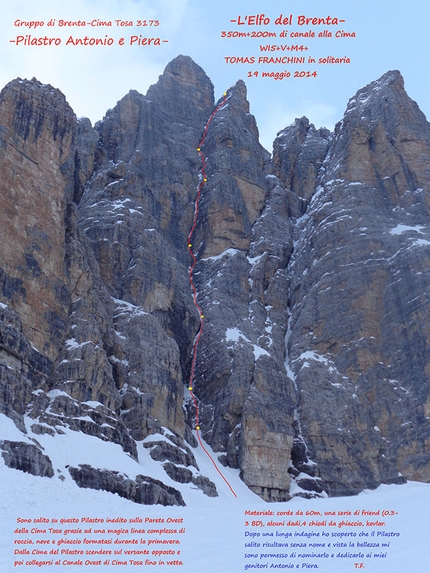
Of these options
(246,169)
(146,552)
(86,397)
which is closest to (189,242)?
(246,169)

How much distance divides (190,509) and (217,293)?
52342mm

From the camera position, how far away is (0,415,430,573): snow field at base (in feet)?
54.0

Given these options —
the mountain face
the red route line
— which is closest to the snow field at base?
the mountain face

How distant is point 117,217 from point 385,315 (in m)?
34.6

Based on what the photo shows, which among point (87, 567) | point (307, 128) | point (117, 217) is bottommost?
point (87, 567)

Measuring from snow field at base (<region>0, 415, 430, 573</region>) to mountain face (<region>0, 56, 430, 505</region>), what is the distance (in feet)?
4.04

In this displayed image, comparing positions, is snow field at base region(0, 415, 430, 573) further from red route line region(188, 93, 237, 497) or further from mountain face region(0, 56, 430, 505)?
red route line region(188, 93, 237, 497)

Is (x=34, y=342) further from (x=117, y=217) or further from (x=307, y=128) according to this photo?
(x=307, y=128)

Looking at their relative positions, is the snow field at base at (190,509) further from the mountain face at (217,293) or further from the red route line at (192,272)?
the red route line at (192,272)

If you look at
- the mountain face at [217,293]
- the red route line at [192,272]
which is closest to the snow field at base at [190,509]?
the mountain face at [217,293]

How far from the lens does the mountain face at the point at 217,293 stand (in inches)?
2345

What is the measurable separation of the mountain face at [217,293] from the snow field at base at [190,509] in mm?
1230

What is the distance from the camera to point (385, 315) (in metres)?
81.1

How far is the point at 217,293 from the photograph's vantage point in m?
87.4
